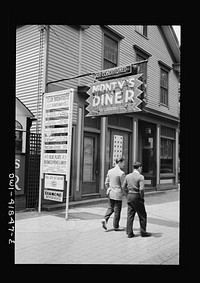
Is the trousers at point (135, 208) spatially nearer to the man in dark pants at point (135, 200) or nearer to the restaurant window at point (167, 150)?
the man in dark pants at point (135, 200)

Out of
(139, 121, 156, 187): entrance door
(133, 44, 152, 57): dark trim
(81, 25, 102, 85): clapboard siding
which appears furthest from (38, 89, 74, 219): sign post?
(139, 121, 156, 187): entrance door

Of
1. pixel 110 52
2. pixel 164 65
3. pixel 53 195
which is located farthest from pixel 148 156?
pixel 53 195

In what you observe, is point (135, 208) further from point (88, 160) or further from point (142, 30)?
point (142, 30)

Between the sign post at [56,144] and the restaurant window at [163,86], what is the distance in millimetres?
8885

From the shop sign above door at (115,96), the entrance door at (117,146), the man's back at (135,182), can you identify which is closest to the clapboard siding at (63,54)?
the shop sign above door at (115,96)

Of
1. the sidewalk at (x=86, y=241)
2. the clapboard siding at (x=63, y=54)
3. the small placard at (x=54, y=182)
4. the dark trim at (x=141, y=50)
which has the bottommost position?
the sidewalk at (x=86, y=241)

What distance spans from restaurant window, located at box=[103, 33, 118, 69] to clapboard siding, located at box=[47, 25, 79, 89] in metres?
1.67

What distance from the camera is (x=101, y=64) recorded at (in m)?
11.6

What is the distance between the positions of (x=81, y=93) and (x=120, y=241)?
5.71 metres

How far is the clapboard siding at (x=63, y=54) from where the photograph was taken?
9727mm

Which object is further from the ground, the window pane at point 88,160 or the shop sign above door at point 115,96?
the shop sign above door at point 115,96
